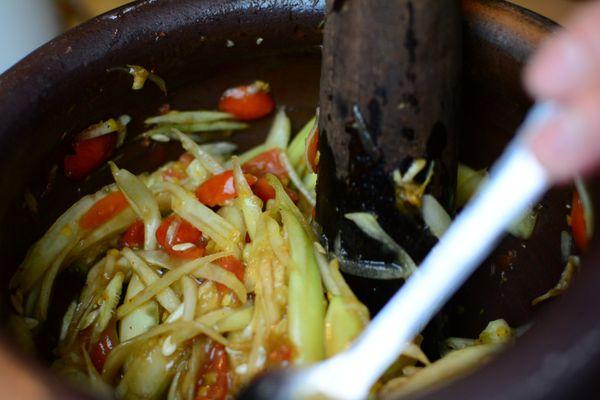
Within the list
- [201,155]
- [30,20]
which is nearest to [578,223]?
[201,155]

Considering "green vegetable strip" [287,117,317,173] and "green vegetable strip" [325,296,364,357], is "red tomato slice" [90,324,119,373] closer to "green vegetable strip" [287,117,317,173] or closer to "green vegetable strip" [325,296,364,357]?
"green vegetable strip" [325,296,364,357]

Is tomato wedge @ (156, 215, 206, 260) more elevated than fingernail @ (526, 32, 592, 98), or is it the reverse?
fingernail @ (526, 32, 592, 98)

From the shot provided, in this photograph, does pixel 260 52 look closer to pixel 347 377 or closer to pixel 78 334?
pixel 78 334

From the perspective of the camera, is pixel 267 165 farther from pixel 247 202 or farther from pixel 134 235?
pixel 134 235

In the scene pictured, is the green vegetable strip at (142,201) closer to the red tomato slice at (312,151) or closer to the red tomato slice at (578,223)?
the red tomato slice at (312,151)

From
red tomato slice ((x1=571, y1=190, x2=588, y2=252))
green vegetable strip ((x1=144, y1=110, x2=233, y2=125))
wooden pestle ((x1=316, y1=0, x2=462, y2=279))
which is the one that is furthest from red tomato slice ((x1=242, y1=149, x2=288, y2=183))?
red tomato slice ((x1=571, y1=190, x2=588, y2=252))

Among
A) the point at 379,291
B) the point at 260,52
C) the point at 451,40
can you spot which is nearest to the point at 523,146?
the point at 451,40

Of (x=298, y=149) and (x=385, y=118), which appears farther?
(x=298, y=149)
